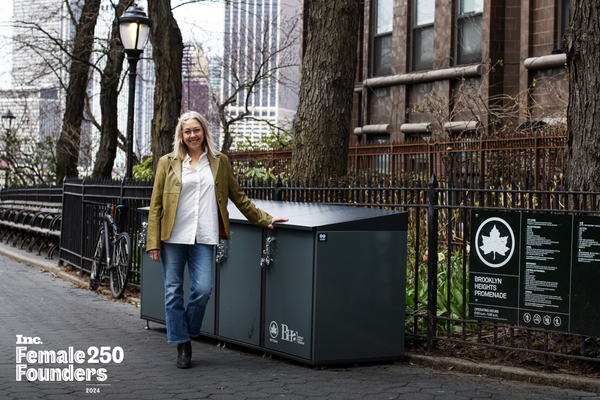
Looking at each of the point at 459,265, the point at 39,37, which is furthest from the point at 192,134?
the point at 39,37

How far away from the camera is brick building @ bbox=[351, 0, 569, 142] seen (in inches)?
600

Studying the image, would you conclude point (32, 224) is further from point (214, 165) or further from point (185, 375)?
point (185, 375)

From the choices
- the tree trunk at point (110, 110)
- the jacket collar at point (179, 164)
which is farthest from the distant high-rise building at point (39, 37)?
the jacket collar at point (179, 164)

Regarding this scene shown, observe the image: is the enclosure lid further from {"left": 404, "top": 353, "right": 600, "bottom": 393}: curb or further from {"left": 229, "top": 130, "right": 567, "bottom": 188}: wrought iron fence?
{"left": 229, "top": 130, "right": 567, "bottom": 188}: wrought iron fence

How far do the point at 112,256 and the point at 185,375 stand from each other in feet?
16.0

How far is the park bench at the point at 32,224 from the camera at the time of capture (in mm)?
14920

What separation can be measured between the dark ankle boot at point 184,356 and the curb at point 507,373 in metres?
1.82

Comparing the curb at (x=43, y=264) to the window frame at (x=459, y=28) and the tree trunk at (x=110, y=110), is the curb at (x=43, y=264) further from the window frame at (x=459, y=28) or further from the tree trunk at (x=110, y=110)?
the window frame at (x=459, y=28)

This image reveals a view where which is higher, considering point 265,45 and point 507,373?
point 265,45

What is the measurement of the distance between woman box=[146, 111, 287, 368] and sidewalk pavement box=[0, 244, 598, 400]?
43cm

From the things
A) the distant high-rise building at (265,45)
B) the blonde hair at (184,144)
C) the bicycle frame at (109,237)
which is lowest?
the bicycle frame at (109,237)

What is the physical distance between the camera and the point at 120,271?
9695mm

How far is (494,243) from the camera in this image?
5719 millimetres

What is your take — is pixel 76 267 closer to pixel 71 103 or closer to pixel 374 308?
pixel 374 308
